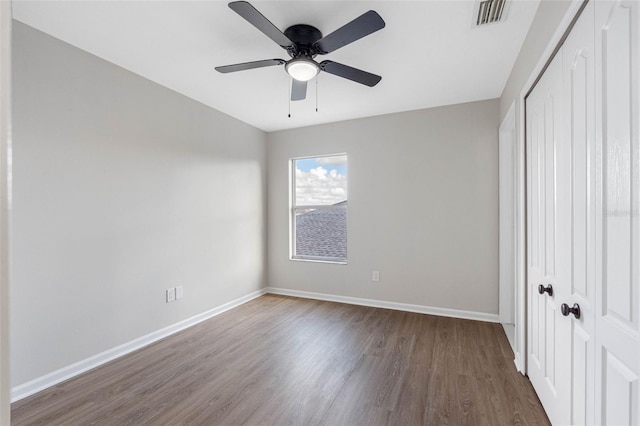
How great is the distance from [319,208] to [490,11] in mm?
3042

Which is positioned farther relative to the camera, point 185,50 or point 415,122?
point 415,122

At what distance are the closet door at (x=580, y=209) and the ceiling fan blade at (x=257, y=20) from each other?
1.53 meters

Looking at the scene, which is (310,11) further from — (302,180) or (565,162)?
(302,180)

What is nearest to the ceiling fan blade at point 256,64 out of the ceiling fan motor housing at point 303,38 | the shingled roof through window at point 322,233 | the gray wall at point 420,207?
the ceiling fan motor housing at point 303,38

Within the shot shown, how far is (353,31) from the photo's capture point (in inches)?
69.3

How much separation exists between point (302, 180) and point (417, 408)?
3.36 metres

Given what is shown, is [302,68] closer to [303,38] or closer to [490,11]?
[303,38]

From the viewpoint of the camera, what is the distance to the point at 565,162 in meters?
1.50

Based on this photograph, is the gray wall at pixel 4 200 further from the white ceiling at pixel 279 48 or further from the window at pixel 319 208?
the window at pixel 319 208

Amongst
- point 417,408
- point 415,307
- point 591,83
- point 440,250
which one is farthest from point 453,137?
point 417,408

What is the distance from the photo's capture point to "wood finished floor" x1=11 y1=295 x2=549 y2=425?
188 centimetres

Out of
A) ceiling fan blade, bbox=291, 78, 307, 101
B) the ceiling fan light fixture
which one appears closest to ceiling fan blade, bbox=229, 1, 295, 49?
the ceiling fan light fixture

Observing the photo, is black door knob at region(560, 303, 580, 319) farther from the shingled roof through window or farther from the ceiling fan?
the shingled roof through window

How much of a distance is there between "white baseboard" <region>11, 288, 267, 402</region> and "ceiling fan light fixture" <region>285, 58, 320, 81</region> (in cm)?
275
